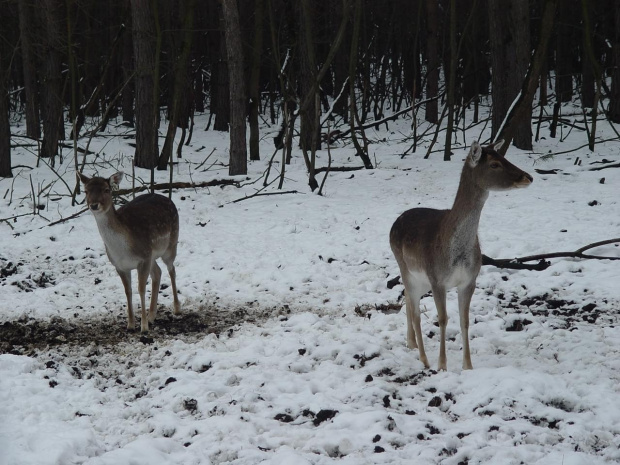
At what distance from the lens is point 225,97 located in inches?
1022

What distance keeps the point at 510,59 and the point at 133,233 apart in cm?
1275

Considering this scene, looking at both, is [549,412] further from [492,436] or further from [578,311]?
[578,311]

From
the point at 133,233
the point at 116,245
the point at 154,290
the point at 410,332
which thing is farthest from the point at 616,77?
the point at 116,245

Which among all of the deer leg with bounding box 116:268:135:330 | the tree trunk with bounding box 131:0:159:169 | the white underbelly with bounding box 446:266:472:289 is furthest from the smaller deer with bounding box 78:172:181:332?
the tree trunk with bounding box 131:0:159:169

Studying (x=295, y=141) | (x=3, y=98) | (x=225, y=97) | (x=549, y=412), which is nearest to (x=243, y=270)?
(x=549, y=412)

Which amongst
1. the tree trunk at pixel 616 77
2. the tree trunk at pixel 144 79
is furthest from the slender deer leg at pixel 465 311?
the tree trunk at pixel 616 77

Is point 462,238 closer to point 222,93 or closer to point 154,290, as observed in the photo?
point 154,290

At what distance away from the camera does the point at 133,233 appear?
7.53m

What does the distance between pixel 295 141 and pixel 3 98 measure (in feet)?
31.9

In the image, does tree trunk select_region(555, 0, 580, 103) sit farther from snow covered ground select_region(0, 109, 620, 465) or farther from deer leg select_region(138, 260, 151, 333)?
deer leg select_region(138, 260, 151, 333)

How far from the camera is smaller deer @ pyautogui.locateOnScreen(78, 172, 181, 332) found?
23.8 feet

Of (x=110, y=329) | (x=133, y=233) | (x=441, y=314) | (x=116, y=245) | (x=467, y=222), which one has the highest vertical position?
(x=467, y=222)

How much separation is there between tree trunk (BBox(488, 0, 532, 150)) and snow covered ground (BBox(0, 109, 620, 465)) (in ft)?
16.9

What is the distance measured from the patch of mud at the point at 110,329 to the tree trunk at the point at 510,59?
35.1 feet
